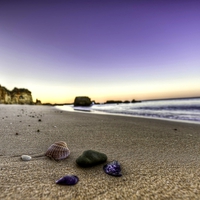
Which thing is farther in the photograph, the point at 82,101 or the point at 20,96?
the point at 20,96

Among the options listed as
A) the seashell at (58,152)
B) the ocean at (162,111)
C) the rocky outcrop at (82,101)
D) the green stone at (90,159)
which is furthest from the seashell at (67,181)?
the rocky outcrop at (82,101)

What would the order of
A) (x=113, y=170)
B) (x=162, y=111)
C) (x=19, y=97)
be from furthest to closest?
1. (x=19, y=97)
2. (x=162, y=111)
3. (x=113, y=170)

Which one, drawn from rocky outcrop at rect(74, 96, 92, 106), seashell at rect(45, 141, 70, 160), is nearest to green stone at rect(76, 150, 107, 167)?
seashell at rect(45, 141, 70, 160)

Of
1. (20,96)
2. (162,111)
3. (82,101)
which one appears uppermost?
(20,96)

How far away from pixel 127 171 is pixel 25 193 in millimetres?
1138

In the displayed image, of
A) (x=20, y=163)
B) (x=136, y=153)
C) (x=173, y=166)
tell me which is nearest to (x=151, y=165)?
(x=173, y=166)

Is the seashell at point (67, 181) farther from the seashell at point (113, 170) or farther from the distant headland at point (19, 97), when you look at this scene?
the distant headland at point (19, 97)

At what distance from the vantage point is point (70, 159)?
2.10 meters

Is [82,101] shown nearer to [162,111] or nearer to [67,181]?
[162,111]

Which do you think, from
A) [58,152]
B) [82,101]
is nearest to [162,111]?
[58,152]

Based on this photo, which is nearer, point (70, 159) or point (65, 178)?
point (65, 178)

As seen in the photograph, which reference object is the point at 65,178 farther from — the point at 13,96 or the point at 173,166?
the point at 13,96

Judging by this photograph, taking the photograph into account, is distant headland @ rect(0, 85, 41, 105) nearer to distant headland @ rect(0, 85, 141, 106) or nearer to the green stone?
distant headland @ rect(0, 85, 141, 106)

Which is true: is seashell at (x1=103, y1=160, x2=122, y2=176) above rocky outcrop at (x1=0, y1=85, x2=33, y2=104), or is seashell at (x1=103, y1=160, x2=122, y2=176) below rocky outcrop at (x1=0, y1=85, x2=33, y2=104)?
below
